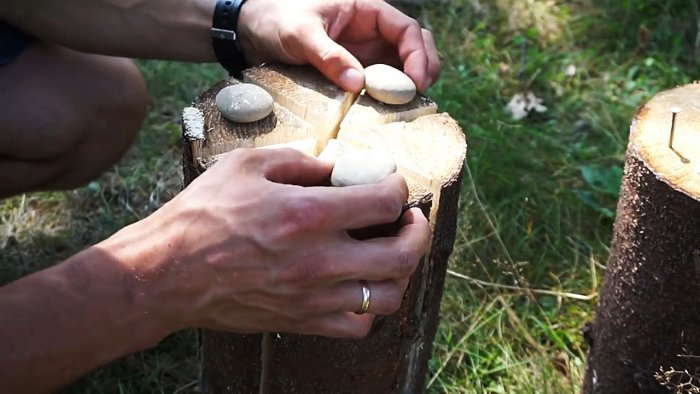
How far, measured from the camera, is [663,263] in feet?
4.77

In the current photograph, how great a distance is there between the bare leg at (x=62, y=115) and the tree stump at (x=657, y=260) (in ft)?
3.78

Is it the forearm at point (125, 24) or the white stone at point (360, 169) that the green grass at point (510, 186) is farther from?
the white stone at point (360, 169)

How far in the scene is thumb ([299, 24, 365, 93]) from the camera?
1.36 metres

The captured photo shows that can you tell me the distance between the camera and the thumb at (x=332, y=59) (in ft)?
4.47

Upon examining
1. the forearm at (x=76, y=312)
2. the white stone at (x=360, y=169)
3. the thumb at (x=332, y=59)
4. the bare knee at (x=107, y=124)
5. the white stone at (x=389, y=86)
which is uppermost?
the thumb at (x=332, y=59)

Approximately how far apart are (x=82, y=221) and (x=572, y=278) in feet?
4.41

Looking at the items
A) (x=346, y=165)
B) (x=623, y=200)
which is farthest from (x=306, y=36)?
(x=623, y=200)

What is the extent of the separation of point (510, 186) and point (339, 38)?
1.02 meters

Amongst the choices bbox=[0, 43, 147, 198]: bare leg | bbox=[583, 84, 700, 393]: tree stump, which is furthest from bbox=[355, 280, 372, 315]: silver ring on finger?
bbox=[0, 43, 147, 198]: bare leg

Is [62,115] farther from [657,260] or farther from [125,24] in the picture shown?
[657,260]

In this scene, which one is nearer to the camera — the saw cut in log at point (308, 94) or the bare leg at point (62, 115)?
the saw cut in log at point (308, 94)

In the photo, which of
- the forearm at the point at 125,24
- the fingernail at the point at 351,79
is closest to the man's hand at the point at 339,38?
the fingernail at the point at 351,79

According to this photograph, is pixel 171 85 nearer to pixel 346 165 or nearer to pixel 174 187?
pixel 174 187

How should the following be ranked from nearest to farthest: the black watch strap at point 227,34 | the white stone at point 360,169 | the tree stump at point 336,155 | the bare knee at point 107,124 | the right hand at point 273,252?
1. the right hand at point 273,252
2. the white stone at point 360,169
3. the tree stump at point 336,155
4. the black watch strap at point 227,34
5. the bare knee at point 107,124
